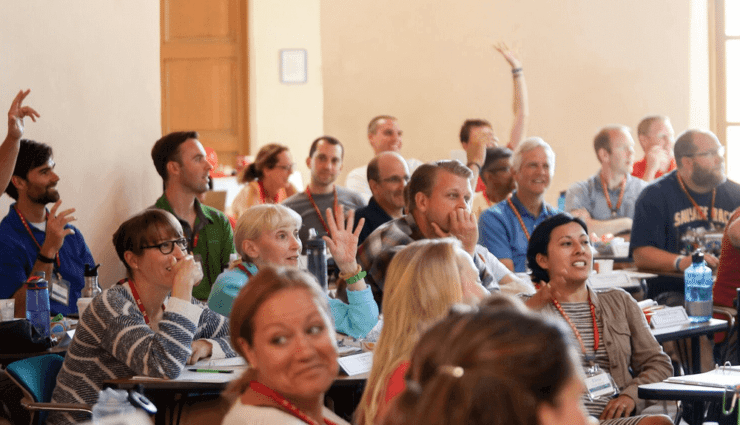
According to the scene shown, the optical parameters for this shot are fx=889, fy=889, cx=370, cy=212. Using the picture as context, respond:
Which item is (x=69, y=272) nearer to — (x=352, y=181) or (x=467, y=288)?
(x=467, y=288)

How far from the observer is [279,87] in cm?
984

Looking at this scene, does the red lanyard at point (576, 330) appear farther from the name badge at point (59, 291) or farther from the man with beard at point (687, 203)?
the name badge at point (59, 291)

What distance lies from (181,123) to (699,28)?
554cm

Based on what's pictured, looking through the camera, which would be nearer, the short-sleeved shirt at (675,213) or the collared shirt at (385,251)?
the collared shirt at (385,251)

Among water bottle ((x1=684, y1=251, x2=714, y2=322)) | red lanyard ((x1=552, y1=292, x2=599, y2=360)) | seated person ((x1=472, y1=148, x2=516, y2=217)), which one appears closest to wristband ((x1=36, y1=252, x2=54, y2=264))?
red lanyard ((x1=552, y1=292, x2=599, y2=360))

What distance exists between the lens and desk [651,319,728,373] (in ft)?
12.3

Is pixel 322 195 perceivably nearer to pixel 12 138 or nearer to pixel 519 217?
pixel 519 217

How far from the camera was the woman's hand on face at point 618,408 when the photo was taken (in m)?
3.10

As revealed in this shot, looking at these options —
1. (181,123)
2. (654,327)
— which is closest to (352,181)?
(181,123)

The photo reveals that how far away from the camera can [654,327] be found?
153 inches

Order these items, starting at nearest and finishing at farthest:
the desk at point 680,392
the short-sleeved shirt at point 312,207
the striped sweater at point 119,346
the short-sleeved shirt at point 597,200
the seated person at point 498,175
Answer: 1. the desk at point 680,392
2. the striped sweater at point 119,346
3. the seated person at point 498,175
4. the short-sleeved shirt at point 312,207
5. the short-sleeved shirt at point 597,200

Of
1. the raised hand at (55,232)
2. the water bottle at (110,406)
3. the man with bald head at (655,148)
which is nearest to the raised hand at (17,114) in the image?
the raised hand at (55,232)

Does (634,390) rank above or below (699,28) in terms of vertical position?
below

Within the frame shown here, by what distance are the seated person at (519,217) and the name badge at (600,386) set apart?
1.74 meters
